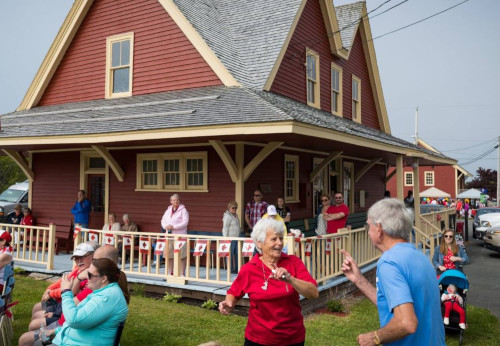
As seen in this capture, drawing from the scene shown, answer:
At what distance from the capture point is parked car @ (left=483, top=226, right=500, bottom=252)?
54.6ft

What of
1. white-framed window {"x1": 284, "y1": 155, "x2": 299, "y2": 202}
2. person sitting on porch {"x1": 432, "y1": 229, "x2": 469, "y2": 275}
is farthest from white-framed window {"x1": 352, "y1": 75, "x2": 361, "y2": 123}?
person sitting on porch {"x1": 432, "y1": 229, "x2": 469, "y2": 275}

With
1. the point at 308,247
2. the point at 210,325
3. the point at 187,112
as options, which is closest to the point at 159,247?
the point at 210,325

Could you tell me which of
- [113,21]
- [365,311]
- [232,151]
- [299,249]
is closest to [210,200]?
[232,151]

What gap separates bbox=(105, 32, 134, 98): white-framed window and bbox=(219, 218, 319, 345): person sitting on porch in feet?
35.0

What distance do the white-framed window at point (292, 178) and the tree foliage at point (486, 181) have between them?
61941 mm

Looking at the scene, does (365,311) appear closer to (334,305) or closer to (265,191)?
(334,305)

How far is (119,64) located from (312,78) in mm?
6066

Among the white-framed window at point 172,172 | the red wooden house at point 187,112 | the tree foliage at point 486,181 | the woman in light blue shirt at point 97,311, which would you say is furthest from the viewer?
the tree foliage at point 486,181

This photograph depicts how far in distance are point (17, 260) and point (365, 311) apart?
8272 millimetres

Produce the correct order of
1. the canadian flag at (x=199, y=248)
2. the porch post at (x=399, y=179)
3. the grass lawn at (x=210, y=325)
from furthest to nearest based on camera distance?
the porch post at (x=399, y=179), the canadian flag at (x=199, y=248), the grass lawn at (x=210, y=325)

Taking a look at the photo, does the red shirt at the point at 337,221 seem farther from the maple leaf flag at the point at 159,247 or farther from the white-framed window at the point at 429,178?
the white-framed window at the point at 429,178

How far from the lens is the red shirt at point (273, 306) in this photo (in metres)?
3.55

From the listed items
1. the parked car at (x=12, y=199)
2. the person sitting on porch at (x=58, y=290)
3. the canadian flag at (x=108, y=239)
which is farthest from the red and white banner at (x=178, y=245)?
the parked car at (x=12, y=199)

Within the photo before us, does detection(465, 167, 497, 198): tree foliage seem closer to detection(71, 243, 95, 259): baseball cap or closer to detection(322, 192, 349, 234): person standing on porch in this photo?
detection(322, 192, 349, 234): person standing on porch
